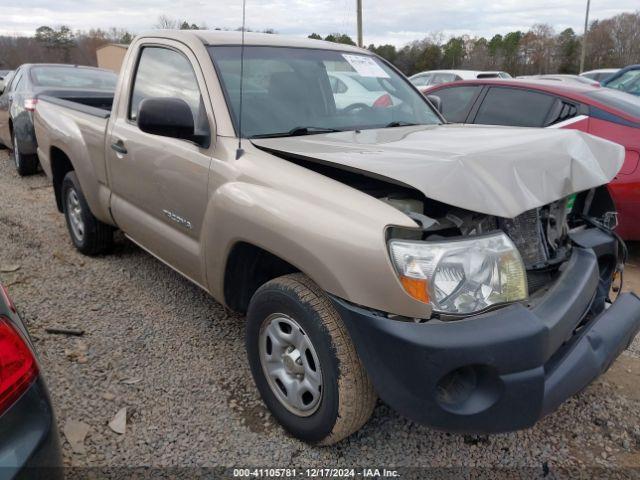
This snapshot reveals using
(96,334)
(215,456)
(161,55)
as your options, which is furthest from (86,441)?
(161,55)

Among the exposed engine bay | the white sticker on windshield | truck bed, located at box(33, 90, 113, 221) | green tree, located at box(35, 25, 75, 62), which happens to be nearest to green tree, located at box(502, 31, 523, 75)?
green tree, located at box(35, 25, 75, 62)

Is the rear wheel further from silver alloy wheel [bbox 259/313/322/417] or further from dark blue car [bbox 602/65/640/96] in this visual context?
dark blue car [bbox 602/65/640/96]

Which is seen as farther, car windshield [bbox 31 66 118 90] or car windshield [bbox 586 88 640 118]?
car windshield [bbox 31 66 118 90]

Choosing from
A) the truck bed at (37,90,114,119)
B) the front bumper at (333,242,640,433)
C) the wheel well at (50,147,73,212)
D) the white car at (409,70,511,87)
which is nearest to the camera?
the front bumper at (333,242,640,433)

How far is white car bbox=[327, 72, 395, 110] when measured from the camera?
318 centimetres

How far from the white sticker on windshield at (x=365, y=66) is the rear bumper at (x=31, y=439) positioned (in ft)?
8.55

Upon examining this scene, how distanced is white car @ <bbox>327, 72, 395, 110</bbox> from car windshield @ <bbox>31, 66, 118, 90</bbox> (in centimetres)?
545

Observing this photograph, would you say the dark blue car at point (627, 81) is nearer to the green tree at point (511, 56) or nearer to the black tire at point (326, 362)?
the black tire at point (326, 362)

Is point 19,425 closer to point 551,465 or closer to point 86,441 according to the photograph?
point 86,441

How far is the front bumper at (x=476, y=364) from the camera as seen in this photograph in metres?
1.72

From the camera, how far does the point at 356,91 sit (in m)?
3.27

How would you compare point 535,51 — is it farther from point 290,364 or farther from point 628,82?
point 290,364

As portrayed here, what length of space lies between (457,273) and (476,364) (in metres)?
0.31

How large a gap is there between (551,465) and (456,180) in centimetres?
136
